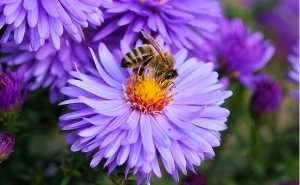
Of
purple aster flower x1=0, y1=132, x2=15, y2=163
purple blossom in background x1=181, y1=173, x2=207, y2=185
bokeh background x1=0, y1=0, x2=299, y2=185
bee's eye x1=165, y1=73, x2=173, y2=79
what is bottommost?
bokeh background x1=0, y1=0, x2=299, y2=185

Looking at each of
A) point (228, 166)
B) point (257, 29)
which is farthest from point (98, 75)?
point (257, 29)

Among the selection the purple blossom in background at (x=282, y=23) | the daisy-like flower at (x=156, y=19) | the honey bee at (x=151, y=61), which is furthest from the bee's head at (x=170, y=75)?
the purple blossom in background at (x=282, y=23)

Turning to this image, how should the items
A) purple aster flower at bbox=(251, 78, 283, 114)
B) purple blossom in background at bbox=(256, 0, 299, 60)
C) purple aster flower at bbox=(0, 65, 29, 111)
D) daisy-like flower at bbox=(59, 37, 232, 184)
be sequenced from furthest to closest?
purple blossom in background at bbox=(256, 0, 299, 60) < purple aster flower at bbox=(251, 78, 283, 114) < purple aster flower at bbox=(0, 65, 29, 111) < daisy-like flower at bbox=(59, 37, 232, 184)

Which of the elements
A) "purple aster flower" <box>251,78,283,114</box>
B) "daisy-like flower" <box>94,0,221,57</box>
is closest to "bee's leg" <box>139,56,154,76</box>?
"daisy-like flower" <box>94,0,221,57</box>

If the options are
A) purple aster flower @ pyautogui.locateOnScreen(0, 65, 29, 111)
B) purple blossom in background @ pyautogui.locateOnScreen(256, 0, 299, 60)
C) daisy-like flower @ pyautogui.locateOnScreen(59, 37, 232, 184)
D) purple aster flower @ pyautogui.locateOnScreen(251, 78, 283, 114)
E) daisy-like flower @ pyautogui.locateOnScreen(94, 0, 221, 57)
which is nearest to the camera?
daisy-like flower @ pyautogui.locateOnScreen(59, 37, 232, 184)

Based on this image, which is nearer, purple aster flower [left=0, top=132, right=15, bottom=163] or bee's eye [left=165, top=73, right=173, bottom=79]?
purple aster flower [left=0, top=132, right=15, bottom=163]

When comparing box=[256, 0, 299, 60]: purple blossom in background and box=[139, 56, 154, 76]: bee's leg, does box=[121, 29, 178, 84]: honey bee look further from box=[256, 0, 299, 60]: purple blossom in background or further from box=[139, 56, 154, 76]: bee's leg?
box=[256, 0, 299, 60]: purple blossom in background

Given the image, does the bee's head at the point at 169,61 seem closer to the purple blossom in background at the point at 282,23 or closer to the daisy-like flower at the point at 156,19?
the daisy-like flower at the point at 156,19
